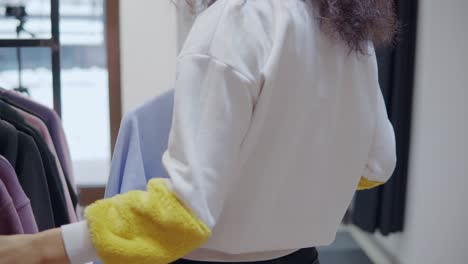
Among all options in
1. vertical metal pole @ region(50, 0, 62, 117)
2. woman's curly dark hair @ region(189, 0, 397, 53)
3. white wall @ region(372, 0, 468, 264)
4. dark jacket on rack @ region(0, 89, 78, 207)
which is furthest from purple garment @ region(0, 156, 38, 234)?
white wall @ region(372, 0, 468, 264)

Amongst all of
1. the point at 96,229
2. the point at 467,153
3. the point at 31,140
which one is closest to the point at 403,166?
the point at 467,153

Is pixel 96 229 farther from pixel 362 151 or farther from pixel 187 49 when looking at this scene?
pixel 362 151

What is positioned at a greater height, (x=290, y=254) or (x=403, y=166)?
(x=290, y=254)

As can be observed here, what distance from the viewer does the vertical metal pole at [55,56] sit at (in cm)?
181

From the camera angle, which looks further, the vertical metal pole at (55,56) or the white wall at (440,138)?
the white wall at (440,138)

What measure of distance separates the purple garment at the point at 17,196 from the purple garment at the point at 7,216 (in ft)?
0.06

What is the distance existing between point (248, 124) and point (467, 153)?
1.77 meters

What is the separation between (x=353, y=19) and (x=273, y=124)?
7.6 inches

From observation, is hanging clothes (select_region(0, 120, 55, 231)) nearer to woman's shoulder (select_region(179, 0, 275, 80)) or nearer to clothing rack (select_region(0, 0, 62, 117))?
woman's shoulder (select_region(179, 0, 275, 80))

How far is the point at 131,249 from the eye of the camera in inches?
22.9

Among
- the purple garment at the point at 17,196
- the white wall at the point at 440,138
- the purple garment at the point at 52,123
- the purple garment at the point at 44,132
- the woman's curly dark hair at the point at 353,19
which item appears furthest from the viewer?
the white wall at the point at 440,138

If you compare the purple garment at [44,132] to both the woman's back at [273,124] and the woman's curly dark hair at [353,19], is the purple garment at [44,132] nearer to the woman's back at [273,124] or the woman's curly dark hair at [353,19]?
the woman's back at [273,124]

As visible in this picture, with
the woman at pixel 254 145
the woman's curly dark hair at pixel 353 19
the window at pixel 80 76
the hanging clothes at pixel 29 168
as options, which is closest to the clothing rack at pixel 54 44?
the window at pixel 80 76

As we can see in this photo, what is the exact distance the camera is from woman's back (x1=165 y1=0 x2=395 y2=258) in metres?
0.59
